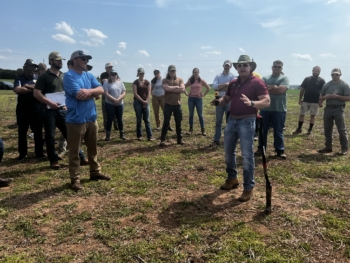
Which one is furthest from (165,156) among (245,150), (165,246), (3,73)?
(3,73)

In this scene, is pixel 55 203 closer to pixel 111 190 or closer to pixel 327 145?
pixel 111 190

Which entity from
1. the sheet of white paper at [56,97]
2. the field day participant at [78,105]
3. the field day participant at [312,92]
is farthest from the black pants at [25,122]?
the field day participant at [312,92]

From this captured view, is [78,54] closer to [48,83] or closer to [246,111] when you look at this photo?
[48,83]

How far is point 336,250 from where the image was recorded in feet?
10.8

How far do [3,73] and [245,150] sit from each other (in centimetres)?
6573

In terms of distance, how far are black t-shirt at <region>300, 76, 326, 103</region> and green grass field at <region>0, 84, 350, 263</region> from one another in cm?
382

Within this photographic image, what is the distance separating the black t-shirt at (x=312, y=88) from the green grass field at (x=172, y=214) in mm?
3824

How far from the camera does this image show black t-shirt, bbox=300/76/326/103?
10008 mm

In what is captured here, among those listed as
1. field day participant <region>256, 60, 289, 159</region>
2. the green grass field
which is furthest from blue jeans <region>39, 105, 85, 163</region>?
field day participant <region>256, 60, 289, 159</region>

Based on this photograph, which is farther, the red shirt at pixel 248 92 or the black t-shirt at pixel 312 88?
the black t-shirt at pixel 312 88

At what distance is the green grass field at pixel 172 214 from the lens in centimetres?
326

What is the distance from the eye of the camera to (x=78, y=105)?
4.84 metres

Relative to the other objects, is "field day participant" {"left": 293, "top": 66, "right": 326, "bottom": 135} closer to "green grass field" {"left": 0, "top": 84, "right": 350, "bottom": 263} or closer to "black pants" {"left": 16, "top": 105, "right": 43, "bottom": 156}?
"green grass field" {"left": 0, "top": 84, "right": 350, "bottom": 263}

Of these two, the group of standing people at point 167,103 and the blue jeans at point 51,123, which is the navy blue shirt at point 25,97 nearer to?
the group of standing people at point 167,103
